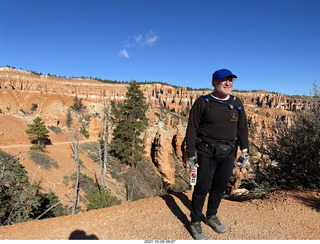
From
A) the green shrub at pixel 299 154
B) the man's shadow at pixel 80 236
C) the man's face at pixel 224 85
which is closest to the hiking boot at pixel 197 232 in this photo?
the man's shadow at pixel 80 236

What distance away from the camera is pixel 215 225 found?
10.7 feet

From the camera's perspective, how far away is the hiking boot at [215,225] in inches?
126

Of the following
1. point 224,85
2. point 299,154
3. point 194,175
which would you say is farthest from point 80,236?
point 299,154

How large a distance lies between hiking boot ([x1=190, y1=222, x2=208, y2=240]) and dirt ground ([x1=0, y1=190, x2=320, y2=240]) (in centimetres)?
11

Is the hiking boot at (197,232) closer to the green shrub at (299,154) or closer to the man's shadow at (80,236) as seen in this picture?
the man's shadow at (80,236)

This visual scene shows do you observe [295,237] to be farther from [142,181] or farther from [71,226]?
[142,181]

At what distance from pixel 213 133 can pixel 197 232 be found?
1740 millimetres

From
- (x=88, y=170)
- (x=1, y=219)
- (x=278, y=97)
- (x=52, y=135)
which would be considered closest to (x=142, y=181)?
(x=88, y=170)

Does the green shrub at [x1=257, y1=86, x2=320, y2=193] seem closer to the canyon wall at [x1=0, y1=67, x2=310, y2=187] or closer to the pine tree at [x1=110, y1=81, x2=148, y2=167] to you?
the canyon wall at [x1=0, y1=67, x2=310, y2=187]

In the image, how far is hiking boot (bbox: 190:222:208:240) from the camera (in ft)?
9.77

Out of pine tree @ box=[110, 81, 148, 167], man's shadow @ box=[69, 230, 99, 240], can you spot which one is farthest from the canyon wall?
man's shadow @ box=[69, 230, 99, 240]

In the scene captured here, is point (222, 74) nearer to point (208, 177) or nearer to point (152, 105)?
point (208, 177)

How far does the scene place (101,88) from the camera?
118438mm

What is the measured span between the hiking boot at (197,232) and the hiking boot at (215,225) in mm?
355
